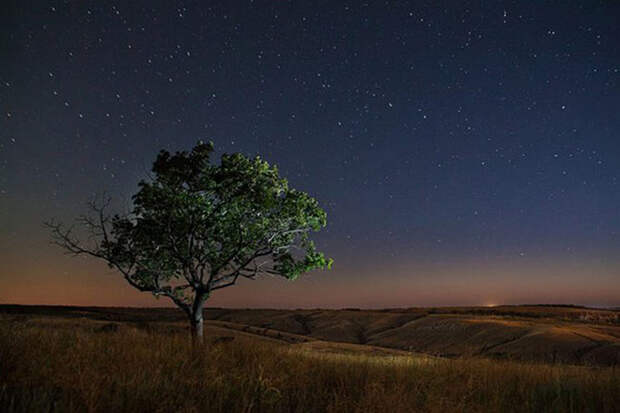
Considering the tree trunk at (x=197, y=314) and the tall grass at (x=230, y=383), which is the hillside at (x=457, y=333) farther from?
the tree trunk at (x=197, y=314)

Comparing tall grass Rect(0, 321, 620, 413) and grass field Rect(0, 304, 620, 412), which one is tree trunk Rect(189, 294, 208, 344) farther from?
grass field Rect(0, 304, 620, 412)

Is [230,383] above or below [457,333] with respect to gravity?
above

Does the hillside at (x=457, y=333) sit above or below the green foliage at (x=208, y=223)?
below

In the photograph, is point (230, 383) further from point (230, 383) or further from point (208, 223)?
point (208, 223)

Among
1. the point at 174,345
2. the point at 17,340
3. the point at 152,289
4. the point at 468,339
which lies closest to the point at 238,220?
the point at 152,289

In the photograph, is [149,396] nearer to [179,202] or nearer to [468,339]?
[179,202]

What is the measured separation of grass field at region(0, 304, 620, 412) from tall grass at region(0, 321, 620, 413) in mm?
18

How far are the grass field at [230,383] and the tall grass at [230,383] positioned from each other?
0.7 inches

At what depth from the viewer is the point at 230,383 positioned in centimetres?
562

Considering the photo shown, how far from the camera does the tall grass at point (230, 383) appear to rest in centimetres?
447

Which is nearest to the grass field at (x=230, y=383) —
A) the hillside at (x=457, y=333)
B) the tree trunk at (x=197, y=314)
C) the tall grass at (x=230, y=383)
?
the tall grass at (x=230, y=383)

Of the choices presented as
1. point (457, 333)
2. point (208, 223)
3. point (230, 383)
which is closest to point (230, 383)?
point (230, 383)

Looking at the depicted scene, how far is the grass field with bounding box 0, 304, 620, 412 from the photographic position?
176 inches

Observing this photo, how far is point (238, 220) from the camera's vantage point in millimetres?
16516
